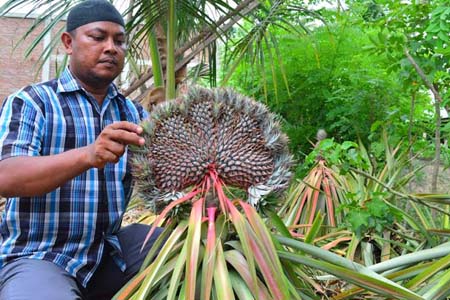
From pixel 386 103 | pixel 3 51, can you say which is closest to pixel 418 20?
pixel 386 103

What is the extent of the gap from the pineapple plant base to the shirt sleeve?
14.9 inches

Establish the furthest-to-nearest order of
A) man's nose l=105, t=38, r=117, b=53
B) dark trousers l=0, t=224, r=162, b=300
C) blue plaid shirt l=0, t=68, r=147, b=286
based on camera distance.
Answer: man's nose l=105, t=38, r=117, b=53 → blue plaid shirt l=0, t=68, r=147, b=286 → dark trousers l=0, t=224, r=162, b=300

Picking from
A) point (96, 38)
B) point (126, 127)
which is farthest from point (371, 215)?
point (96, 38)

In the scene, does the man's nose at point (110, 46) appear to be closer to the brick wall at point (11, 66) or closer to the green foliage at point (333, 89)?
the green foliage at point (333, 89)

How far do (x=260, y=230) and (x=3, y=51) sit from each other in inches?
401

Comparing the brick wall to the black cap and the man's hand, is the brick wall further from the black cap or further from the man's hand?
the man's hand

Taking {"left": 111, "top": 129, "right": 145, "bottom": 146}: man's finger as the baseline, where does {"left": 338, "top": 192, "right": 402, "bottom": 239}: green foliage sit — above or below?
below

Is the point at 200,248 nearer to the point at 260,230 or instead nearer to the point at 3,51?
the point at 260,230

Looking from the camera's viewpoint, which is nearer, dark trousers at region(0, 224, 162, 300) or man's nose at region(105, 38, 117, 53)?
dark trousers at region(0, 224, 162, 300)

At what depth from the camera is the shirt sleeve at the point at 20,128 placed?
160cm

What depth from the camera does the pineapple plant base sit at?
1.31 m

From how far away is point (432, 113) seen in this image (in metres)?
3.56

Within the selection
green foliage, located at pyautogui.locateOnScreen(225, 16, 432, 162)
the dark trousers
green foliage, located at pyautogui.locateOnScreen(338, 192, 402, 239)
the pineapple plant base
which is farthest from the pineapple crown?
green foliage, located at pyautogui.locateOnScreen(225, 16, 432, 162)

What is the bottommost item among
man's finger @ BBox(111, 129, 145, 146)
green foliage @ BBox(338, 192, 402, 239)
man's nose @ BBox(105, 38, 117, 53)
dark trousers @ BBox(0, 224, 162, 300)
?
dark trousers @ BBox(0, 224, 162, 300)
